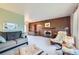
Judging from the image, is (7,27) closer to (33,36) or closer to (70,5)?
(33,36)

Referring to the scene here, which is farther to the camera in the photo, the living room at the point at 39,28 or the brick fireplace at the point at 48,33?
the brick fireplace at the point at 48,33

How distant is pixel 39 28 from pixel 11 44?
25.3 inches

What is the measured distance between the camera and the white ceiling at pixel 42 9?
6.57 feet

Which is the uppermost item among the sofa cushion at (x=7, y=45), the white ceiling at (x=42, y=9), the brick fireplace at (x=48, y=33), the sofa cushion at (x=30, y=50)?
the white ceiling at (x=42, y=9)

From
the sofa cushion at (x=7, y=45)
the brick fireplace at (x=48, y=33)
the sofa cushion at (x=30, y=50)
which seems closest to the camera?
the sofa cushion at (x=7, y=45)

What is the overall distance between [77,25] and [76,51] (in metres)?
0.50

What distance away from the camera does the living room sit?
1990 mm

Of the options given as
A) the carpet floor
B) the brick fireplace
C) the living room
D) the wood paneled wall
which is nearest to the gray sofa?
the living room

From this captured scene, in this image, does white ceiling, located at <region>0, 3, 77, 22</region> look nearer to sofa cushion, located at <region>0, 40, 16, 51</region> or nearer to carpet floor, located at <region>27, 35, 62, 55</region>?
carpet floor, located at <region>27, 35, 62, 55</region>

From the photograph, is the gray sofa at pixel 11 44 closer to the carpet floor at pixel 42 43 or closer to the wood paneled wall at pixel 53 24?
the carpet floor at pixel 42 43

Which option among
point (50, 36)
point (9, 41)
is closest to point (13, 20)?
point (9, 41)

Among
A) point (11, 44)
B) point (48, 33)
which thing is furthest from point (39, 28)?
point (11, 44)

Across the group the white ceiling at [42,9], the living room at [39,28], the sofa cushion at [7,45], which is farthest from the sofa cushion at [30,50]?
the white ceiling at [42,9]

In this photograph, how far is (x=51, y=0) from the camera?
6.62 ft
